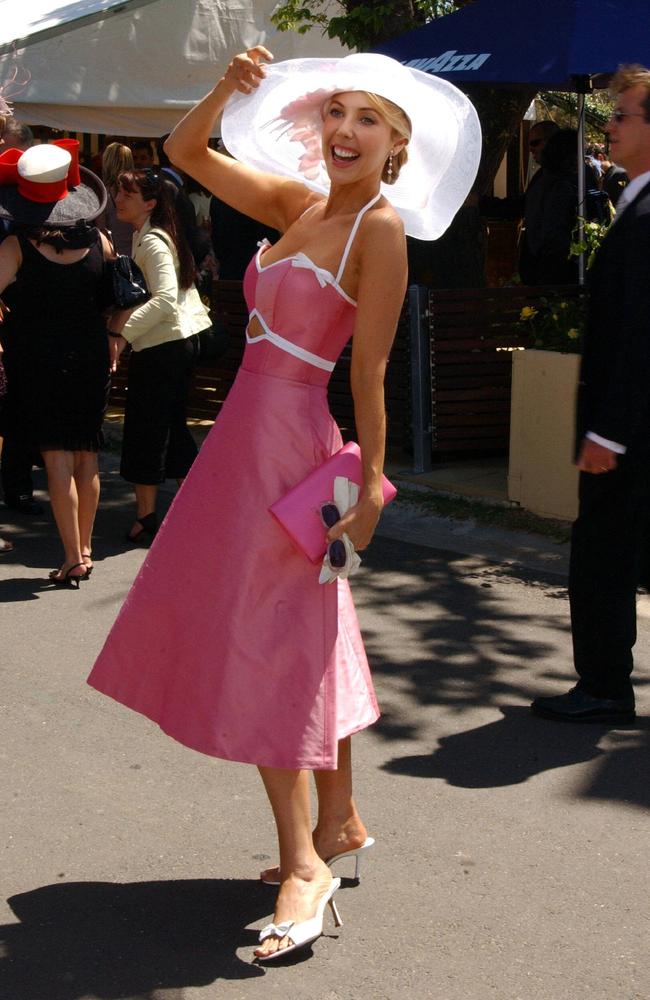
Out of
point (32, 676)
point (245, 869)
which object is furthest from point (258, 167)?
point (32, 676)

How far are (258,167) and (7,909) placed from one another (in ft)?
6.48

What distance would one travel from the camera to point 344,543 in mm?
3254

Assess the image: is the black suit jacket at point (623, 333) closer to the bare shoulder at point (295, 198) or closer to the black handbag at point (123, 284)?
the bare shoulder at point (295, 198)

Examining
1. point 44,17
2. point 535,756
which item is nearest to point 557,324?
point 535,756

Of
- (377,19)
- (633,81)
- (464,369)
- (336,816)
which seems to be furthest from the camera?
(377,19)

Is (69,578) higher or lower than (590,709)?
higher

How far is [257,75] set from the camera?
11.1ft

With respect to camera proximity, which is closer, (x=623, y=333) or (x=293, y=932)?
(x=293, y=932)

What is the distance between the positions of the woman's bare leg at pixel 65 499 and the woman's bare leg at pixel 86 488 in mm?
106

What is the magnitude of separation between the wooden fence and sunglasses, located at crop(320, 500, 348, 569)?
5246 millimetres

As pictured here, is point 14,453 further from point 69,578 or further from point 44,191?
point 44,191

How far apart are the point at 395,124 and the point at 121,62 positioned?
9490 mm

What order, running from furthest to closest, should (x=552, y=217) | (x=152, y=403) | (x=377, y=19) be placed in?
(x=377, y=19) → (x=552, y=217) → (x=152, y=403)

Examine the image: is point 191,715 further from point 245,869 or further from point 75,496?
point 75,496
